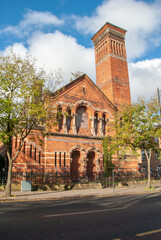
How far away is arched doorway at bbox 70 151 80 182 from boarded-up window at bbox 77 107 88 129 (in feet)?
12.3

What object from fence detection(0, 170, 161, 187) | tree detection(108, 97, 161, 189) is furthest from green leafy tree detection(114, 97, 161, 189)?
fence detection(0, 170, 161, 187)

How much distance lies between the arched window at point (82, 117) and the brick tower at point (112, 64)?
22.7 ft

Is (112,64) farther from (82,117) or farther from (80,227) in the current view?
(80,227)

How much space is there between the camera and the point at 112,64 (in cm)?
3538

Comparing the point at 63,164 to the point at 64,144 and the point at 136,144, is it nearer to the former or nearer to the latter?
the point at 64,144

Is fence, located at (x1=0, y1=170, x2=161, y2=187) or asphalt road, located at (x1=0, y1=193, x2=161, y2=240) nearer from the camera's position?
asphalt road, located at (x1=0, y1=193, x2=161, y2=240)

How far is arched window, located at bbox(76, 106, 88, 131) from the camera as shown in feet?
90.1

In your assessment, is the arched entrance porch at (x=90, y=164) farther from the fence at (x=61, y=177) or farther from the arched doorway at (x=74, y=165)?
the arched doorway at (x=74, y=165)

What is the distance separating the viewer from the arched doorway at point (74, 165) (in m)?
24.9

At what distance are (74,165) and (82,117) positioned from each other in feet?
22.0

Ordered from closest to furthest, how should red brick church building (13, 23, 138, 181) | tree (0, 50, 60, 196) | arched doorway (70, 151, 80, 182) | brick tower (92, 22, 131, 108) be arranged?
tree (0, 50, 60, 196), red brick church building (13, 23, 138, 181), arched doorway (70, 151, 80, 182), brick tower (92, 22, 131, 108)

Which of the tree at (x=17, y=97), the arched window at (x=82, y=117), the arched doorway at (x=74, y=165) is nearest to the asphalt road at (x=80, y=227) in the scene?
the tree at (x=17, y=97)

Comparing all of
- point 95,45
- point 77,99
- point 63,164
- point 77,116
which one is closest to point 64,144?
point 63,164

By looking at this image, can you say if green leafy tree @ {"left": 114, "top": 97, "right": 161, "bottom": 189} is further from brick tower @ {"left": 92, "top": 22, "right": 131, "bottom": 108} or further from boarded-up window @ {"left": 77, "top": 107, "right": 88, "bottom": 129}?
brick tower @ {"left": 92, "top": 22, "right": 131, "bottom": 108}
